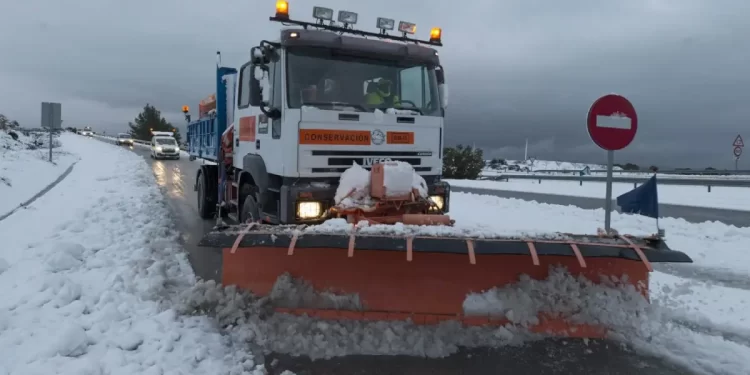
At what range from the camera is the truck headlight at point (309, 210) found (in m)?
5.42

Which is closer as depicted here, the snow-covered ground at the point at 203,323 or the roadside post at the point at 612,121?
the snow-covered ground at the point at 203,323

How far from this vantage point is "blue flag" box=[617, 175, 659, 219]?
4.46 m

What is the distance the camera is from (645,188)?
4.51 meters

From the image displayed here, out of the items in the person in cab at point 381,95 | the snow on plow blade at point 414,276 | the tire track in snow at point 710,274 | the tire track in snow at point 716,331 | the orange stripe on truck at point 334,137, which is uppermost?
the person in cab at point 381,95

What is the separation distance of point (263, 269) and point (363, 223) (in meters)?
1.04

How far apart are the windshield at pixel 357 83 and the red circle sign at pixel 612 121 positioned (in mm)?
1803

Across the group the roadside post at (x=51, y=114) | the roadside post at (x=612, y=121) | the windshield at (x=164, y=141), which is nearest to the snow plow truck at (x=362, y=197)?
the roadside post at (x=612, y=121)

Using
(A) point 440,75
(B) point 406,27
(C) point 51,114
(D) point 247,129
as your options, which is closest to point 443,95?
(A) point 440,75

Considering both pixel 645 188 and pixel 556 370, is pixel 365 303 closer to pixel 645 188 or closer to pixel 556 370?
pixel 556 370

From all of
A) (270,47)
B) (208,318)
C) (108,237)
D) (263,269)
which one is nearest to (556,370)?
(263,269)

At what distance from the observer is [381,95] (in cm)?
603

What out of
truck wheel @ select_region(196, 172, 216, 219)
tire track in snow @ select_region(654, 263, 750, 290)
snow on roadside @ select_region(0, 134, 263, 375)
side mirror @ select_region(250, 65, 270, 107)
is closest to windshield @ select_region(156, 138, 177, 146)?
truck wheel @ select_region(196, 172, 216, 219)

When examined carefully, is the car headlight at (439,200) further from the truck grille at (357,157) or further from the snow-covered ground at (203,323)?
the snow-covered ground at (203,323)

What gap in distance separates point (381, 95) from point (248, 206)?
2333mm
